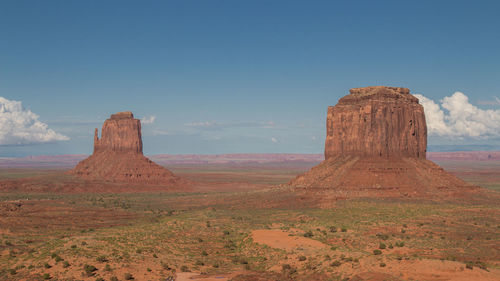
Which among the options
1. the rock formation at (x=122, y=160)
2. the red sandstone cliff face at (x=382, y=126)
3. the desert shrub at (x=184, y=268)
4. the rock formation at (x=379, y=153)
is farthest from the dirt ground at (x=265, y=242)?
the rock formation at (x=122, y=160)

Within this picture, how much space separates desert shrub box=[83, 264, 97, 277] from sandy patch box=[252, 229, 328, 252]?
15369 millimetres

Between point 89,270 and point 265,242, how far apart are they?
53.4 ft

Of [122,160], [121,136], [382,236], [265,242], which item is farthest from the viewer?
[121,136]

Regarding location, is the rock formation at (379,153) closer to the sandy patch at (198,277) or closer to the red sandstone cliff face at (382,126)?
the red sandstone cliff face at (382,126)

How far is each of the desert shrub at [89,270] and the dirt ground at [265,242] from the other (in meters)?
0.08

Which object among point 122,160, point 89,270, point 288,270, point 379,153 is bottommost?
point 288,270

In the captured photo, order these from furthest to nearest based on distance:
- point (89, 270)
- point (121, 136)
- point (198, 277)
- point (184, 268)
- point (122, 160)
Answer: point (121, 136), point (122, 160), point (184, 268), point (198, 277), point (89, 270)

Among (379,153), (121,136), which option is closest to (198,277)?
(379,153)

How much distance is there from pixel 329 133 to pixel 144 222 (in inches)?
1887

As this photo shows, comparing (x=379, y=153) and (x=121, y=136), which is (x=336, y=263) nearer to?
(x=379, y=153)

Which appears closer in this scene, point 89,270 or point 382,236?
point 89,270

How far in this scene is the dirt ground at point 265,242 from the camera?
105 ft

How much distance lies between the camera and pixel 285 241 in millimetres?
42719

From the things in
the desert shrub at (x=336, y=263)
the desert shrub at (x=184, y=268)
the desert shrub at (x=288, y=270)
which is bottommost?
the desert shrub at (x=184, y=268)
